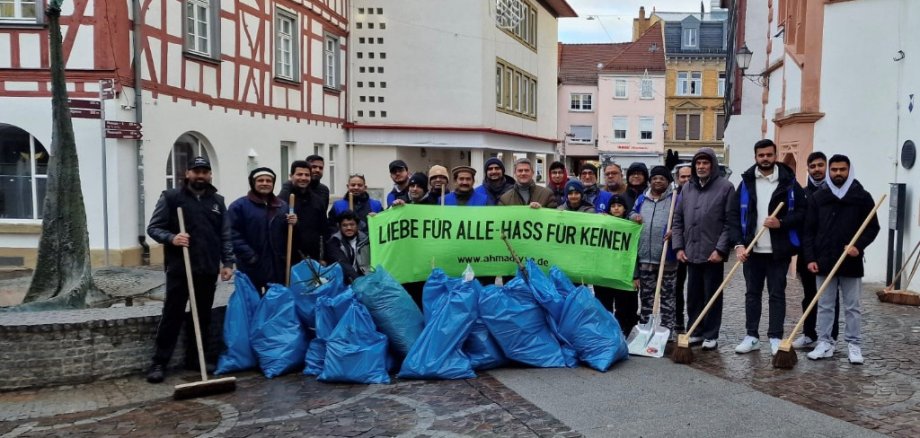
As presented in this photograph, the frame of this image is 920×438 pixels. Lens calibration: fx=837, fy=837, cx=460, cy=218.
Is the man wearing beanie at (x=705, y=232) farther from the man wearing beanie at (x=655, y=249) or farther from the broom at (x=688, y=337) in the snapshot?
the broom at (x=688, y=337)

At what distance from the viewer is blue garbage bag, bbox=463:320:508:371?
661cm

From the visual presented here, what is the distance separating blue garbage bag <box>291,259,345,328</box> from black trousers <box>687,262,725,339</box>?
315 centimetres

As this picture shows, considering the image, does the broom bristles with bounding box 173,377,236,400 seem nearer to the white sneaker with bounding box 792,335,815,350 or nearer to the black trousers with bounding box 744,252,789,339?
the black trousers with bounding box 744,252,789,339

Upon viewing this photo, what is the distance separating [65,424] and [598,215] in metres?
4.54

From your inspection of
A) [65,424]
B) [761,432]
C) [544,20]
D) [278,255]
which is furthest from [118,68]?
[544,20]

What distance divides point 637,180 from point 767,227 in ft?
4.37

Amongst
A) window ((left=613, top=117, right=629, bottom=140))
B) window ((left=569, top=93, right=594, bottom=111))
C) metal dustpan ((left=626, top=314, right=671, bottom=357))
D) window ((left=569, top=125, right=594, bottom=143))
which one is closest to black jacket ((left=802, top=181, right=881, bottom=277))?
metal dustpan ((left=626, top=314, right=671, bottom=357))

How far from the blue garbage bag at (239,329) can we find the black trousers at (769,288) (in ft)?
14.0

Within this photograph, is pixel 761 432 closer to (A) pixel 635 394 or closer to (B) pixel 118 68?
(A) pixel 635 394

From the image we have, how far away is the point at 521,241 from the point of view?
24.2 feet

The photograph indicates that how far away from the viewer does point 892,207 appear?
37.4ft

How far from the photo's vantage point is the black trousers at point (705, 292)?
7.45m

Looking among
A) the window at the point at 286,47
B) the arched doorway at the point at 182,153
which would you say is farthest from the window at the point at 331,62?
the arched doorway at the point at 182,153

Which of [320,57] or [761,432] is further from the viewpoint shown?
[320,57]
